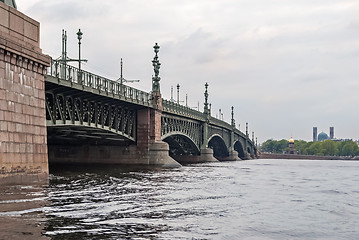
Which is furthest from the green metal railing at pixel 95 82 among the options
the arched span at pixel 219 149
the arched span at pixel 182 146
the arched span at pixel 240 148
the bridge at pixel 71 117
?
the arched span at pixel 240 148

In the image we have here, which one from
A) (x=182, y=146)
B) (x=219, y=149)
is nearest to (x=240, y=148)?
(x=219, y=149)

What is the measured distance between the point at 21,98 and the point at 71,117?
11800mm

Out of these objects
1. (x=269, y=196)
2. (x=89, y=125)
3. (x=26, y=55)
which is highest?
(x=26, y=55)

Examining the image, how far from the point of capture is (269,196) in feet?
79.8

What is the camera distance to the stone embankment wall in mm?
23938

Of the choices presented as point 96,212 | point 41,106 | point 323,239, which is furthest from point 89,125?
point 323,239

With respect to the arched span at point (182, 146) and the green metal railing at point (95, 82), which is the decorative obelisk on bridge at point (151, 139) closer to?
the green metal railing at point (95, 82)

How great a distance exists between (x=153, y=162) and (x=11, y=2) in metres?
30.5

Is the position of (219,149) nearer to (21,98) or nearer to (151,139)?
(151,139)

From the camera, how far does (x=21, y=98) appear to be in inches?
1008

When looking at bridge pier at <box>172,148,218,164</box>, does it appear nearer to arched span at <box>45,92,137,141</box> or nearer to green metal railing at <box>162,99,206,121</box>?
green metal railing at <box>162,99,206,121</box>

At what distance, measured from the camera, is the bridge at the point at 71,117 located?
24.6 m

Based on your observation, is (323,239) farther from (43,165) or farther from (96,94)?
(96,94)

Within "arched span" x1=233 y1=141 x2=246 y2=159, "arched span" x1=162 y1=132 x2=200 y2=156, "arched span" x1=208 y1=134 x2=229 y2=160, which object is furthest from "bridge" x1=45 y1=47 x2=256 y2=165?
"arched span" x1=233 y1=141 x2=246 y2=159
